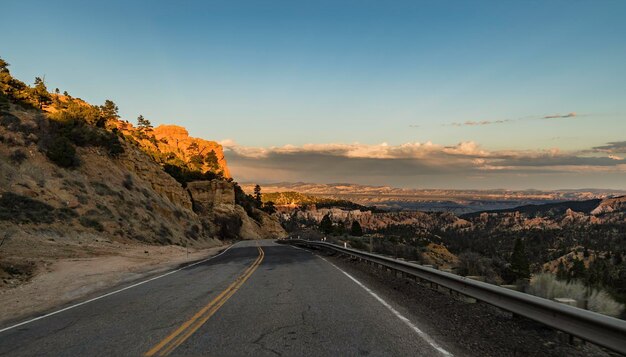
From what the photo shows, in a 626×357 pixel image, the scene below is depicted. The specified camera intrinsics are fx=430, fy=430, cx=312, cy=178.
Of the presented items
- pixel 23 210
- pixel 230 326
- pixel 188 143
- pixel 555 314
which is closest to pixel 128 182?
pixel 23 210

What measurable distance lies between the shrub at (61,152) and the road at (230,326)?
32.2m

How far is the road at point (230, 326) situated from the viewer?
6.16 metres

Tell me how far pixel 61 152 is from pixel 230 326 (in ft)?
127

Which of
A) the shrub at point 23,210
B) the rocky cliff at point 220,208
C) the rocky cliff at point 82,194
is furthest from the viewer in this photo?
the rocky cliff at point 220,208

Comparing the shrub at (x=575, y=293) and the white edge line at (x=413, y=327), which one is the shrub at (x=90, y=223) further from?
the shrub at (x=575, y=293)

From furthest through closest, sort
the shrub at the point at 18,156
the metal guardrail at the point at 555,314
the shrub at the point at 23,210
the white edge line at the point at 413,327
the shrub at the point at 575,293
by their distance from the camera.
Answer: the shrub at the point at 18,156 → the shrub at the point at 23,210 → the shrub at the point at 575,293 → the white edge line at the point at 413,327 → the metal guardrail at the point at 555,314

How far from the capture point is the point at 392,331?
23.5 ft

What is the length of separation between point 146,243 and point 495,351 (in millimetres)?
36045

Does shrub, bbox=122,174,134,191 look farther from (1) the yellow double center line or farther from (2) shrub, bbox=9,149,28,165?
(1) the yellow double center line

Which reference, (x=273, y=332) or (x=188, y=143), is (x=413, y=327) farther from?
(x=188, y=143)

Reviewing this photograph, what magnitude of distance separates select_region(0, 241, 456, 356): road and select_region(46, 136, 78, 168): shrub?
106 feet

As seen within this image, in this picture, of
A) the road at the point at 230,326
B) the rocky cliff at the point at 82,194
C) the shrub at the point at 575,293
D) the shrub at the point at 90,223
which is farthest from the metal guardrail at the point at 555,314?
the shrub at the point at 90,223

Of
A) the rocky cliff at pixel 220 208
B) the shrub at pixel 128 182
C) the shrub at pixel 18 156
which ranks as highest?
the shrub at pixel 18 156

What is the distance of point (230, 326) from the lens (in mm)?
7547
